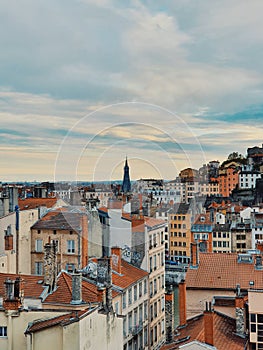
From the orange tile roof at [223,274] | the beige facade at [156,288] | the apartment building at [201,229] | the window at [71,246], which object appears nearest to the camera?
the orange tile roof at [223,274]

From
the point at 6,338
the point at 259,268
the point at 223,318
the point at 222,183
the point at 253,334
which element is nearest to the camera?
the point at 6,338

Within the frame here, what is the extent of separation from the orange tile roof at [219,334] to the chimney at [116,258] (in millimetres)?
2646

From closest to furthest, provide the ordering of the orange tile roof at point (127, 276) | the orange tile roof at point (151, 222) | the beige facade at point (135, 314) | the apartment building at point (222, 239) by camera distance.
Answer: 1. the beige facade at point (135, 314)
2. the orange tile roof at point (127, 276)
3. the orange tile roof at point (151, 222)
4. the apartment building at point (222, 239)

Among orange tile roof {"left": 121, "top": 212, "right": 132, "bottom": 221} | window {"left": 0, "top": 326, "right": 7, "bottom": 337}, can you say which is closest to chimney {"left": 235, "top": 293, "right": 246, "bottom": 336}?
window {"left": 0, "top": 326, "right": 7, "bottom": 337}

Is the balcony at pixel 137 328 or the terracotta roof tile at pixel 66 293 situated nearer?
the terracotta roof tile at pixel 66 293

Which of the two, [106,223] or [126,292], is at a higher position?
[106,223]

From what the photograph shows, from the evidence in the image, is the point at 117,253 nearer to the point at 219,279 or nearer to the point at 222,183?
the point at 219,279

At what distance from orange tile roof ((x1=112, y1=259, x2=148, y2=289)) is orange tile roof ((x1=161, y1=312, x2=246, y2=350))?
2.08 metres

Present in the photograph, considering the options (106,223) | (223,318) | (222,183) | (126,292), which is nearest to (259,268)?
(223,318)

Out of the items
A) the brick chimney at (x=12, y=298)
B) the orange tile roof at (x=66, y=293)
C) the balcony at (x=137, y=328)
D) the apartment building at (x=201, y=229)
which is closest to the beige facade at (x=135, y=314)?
the balcony at (x=137, y=328)

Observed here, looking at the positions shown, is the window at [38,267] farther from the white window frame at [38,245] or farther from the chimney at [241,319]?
the chimney at [241,319]

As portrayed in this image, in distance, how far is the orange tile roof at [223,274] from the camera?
409 inches

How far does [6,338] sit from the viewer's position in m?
7.32

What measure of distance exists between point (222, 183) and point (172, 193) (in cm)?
4216
